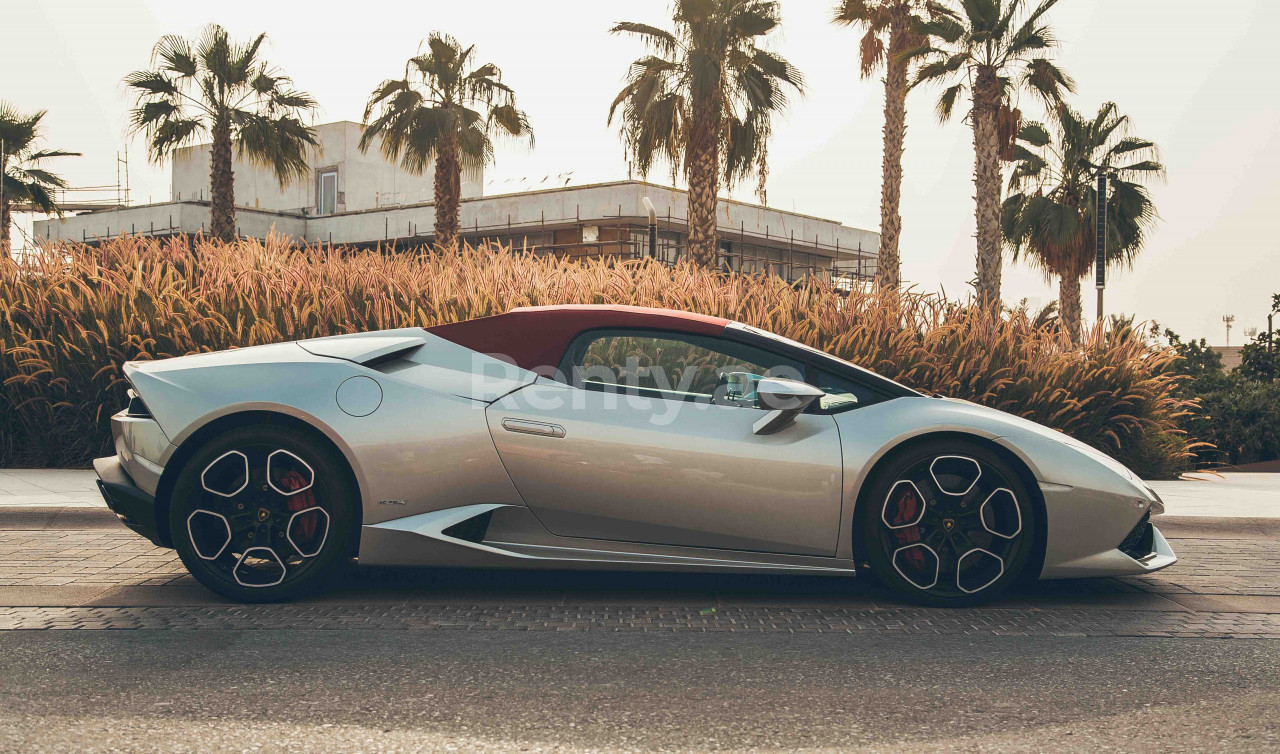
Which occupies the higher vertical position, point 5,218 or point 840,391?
point 5,218

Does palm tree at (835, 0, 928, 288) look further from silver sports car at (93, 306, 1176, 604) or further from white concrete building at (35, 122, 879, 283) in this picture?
silver sports car at (93, 306, 1176, 604)

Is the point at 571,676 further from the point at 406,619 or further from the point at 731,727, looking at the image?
the point at 406,619

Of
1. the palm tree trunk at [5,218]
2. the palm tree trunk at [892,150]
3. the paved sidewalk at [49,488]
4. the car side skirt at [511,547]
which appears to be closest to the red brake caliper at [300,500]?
the car side skirt at [511,547]

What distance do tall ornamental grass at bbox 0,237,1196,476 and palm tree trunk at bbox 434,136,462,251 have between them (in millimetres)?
16473

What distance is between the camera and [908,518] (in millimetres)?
4410

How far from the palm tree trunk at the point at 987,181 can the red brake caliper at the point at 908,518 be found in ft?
65.9

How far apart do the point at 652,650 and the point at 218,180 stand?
24.7 metres

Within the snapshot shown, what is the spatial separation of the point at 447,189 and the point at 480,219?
40.7 feet

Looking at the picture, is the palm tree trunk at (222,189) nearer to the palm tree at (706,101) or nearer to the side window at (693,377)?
the palm tree at (706,101)

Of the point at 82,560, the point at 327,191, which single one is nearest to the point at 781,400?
the point at 82,560

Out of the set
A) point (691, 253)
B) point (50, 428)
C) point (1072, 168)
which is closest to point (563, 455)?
point (50, 428)

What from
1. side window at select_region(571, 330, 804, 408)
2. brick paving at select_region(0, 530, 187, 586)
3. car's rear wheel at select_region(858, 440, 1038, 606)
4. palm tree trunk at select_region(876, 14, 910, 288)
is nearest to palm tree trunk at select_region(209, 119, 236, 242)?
palm tree trunk at select_region(876, 14, 910, 288)

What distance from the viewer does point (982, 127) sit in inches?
942

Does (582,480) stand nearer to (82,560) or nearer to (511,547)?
(511,547)
